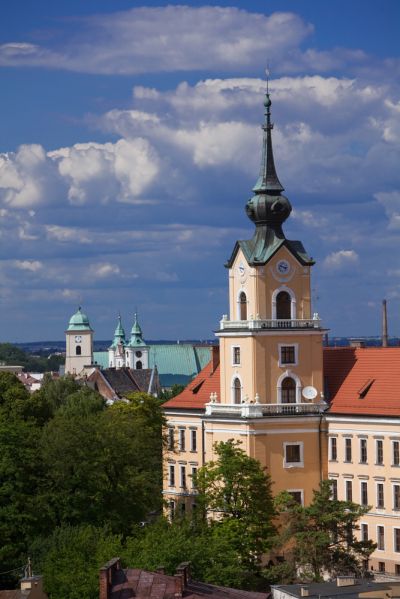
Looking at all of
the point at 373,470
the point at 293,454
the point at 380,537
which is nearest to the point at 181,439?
the point at 293,454

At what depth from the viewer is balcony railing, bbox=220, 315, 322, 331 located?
99.5 metres

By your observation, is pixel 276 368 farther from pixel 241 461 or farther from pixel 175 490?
pixel 175 490

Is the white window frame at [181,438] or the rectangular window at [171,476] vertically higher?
the white window frame at [181,438]

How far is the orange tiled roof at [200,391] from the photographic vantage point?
354 feet

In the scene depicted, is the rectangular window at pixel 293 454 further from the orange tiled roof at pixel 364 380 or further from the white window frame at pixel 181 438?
the white window frame at pixel 181 438

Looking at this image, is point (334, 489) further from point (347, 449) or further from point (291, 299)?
point (291, 299)

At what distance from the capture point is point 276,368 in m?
99.9

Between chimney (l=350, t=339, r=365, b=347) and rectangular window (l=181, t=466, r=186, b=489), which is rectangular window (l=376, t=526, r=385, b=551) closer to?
chimney (l=350, t=339, r=365, b=347)

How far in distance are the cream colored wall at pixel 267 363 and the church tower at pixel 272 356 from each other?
0.18 feet

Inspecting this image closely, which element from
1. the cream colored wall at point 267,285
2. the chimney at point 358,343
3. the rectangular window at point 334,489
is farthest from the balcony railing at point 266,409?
the chimney at point 358,343

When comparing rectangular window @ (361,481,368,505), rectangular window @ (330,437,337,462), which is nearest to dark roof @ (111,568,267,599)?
rectangular window @ (361,481,368,505)

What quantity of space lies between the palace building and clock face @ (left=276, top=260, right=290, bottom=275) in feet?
0.18

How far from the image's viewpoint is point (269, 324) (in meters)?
99.7

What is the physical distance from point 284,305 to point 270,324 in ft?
5.90
